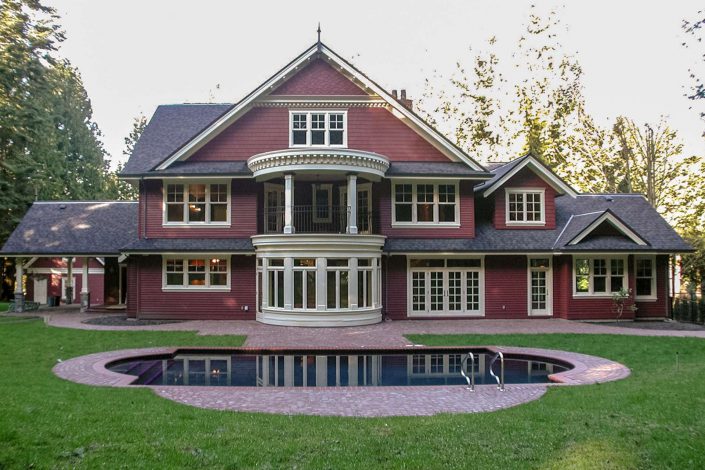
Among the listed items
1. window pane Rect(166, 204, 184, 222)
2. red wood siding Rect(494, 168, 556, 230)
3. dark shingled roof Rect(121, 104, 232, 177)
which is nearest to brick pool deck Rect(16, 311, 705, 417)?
window pane Rect(166, 204, 184, 222)

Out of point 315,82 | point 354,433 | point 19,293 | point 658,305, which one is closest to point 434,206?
point 315,82

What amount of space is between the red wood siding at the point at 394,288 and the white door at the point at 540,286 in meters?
5.38

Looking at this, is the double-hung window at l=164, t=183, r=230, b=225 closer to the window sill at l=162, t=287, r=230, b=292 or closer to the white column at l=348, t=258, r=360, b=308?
the window sill at l=162, t=287, r=230, b=292

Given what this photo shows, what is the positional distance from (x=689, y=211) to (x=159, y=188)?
33.3 m

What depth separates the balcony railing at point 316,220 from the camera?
22766mm

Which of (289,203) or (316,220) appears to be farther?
(316,220)

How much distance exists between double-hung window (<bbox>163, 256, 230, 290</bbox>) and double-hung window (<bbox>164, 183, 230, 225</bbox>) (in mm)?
1567

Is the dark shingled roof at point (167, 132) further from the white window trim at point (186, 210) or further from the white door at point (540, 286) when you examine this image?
the white door at point (540, 286)

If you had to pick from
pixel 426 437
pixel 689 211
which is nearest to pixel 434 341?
pixel 426 437

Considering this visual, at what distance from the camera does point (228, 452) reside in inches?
245

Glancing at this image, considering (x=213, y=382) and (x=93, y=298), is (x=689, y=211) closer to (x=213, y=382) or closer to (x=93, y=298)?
(x=213, y=382)

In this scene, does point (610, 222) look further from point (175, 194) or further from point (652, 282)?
point (175, 194)

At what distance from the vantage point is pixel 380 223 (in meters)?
22.7

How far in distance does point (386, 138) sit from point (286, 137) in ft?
13.8
